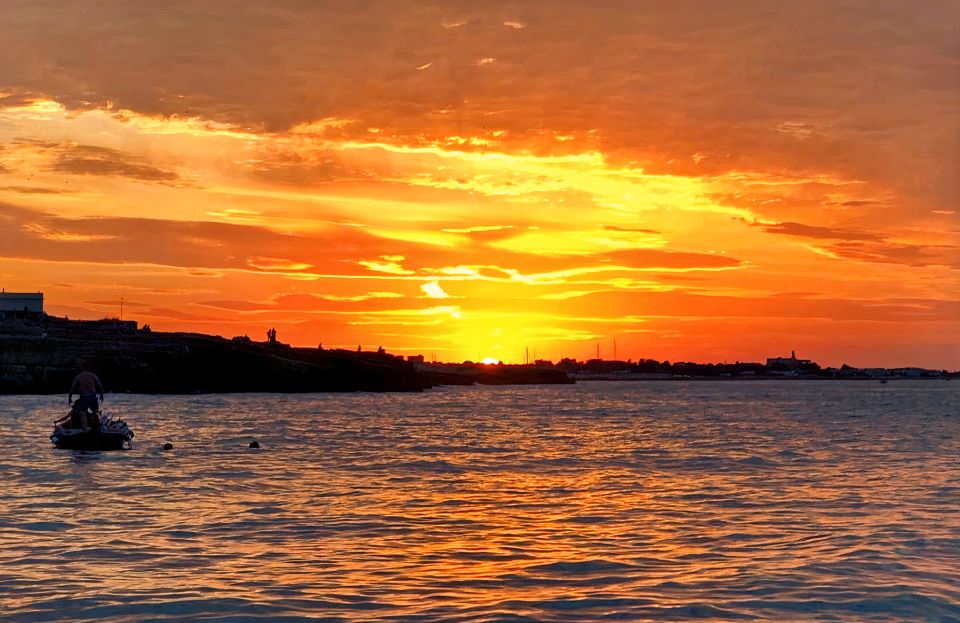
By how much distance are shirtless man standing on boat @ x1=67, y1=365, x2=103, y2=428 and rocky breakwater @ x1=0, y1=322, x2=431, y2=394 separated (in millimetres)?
96084

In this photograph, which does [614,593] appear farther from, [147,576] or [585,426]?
[585,426]

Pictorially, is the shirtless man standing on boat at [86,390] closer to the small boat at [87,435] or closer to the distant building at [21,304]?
the small boat at [87,435]

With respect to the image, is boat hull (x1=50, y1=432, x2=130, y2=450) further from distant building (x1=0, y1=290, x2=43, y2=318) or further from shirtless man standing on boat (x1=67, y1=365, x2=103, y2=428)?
distant building (x1=0, y1=290, x2=43, y2=318)

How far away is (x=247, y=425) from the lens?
250ft

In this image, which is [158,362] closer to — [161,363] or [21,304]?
[161,363]

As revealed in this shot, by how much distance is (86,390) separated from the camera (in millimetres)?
50344

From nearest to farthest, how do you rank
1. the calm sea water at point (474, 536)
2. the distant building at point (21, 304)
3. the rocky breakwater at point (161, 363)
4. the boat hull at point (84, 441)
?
the calm sea water at point (474, 536) → the boat hull at point (84, 441) → the rocky breakwater at point (161, 363) → the distant building at point (21, 304)

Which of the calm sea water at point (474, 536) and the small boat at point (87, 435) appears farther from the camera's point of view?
the small boat at point (87, 435)

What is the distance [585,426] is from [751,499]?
5149cm

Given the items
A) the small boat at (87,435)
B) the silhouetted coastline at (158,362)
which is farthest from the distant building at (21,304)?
the small boat at (87,435)

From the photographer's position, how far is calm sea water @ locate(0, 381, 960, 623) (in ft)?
57.8

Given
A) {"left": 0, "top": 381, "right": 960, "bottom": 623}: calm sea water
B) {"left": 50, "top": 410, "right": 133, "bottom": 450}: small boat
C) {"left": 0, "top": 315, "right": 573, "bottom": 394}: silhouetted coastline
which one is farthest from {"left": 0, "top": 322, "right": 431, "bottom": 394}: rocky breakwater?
{"left": 0, "top": 381, "right": 960, "bottom": 623}: calm sea water

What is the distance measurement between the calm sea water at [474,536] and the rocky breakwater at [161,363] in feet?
329

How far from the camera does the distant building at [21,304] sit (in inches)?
7067
